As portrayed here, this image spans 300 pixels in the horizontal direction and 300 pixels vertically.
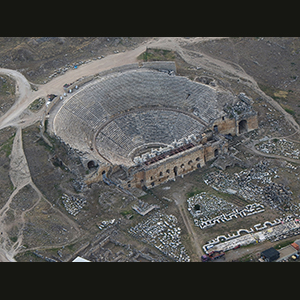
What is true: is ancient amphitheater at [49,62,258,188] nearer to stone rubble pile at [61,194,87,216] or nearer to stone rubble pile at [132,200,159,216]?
stone rubble pile at [61,194,87,216]

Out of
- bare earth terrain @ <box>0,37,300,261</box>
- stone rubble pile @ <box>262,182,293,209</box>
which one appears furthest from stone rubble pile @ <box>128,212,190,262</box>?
stone rubble pile @ <box>262,182,293,209</box>

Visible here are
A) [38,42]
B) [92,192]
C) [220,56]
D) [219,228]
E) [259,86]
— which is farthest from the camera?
[38,42]

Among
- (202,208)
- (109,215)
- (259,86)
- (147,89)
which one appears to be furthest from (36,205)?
(259,86)

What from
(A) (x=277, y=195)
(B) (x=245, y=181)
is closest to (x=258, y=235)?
(A) (x=277, y=195)

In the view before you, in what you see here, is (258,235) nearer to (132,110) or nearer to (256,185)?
(256,185)

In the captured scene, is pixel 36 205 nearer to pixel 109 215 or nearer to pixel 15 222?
pixel 15 222

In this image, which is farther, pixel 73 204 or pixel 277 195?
pixel 277 195

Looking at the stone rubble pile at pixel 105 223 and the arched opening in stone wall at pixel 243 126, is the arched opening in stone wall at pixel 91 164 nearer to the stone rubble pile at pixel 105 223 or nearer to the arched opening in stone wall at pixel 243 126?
the stone rubble pile at pixel 105 223
